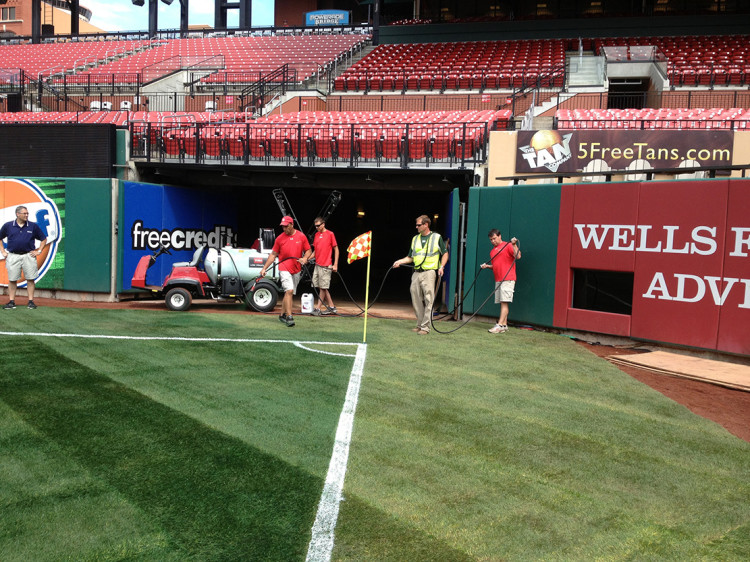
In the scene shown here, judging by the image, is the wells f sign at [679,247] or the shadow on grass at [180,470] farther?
the wells f sign at [679,247]

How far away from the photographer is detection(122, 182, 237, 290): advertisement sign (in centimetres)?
1595

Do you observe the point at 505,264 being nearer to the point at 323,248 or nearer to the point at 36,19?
the point at 323,248

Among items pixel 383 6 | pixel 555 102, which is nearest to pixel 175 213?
pixel 555 102

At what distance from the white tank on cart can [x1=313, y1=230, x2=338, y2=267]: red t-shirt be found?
3.62 ft

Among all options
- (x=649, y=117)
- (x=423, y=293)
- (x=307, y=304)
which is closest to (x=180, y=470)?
(x=423, y=293)

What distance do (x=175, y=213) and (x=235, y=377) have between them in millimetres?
10931

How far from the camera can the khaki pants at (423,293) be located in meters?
11.1

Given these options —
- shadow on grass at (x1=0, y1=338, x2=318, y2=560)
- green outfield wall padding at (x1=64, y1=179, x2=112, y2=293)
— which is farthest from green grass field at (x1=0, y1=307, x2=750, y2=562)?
green outfield wall padding at (x1=64, y1=179, x2=112, y2=293)

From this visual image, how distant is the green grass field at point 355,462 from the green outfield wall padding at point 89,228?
7419 millimetres

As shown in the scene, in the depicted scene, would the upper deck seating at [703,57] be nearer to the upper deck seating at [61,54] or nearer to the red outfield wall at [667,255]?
the red outfield wall at [667,255]

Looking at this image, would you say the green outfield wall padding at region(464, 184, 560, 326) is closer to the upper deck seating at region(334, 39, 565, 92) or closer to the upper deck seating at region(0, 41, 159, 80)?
the upper deck seating at region(334, 39, 565, 92)

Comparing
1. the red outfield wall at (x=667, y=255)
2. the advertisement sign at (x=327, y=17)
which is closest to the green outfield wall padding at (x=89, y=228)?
the red outfield wall at (x=667, y=255)

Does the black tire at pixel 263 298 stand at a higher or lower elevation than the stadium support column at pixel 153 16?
lower

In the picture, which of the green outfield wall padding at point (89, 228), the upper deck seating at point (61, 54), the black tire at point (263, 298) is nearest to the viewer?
the black tire at point (263, 298)
